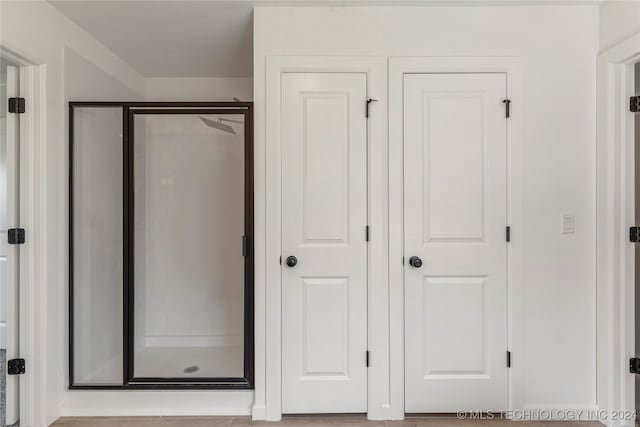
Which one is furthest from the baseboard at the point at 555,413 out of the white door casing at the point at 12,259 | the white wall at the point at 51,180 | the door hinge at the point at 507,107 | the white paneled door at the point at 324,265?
the white door casing at the point at 12,259

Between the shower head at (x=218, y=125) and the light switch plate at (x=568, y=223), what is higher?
the shower head at (x=218, y=125)

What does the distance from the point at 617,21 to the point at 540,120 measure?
0.63 meters

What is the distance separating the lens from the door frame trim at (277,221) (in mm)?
2025

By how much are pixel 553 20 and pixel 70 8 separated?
9.37 ft

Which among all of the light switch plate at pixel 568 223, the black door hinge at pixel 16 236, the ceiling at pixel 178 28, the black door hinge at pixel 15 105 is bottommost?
the black door hinge at pixel 16 236

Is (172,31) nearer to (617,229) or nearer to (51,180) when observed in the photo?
(51,180)

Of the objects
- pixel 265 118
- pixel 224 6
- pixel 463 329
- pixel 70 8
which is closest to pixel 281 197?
pixel 265 118

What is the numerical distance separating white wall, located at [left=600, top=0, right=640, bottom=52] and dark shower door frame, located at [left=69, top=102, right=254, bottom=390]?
6.88ft

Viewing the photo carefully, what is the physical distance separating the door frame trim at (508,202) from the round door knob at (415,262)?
60mm

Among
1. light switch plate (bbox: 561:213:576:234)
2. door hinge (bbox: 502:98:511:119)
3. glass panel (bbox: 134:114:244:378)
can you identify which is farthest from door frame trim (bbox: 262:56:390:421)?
light switch plate (bbox: 561:213:576:234)

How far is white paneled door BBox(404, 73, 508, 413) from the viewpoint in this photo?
2.04 meters

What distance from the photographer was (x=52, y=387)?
2.01 metres

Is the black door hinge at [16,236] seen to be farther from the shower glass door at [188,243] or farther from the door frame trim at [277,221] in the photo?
the door frame trim at [277,221]

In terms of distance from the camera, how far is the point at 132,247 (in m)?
2.18
